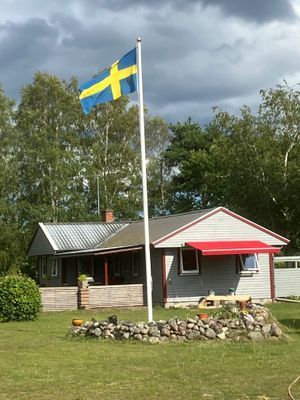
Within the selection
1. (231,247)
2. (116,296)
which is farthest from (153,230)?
(116,296)

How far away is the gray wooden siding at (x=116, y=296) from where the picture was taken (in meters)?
24.0

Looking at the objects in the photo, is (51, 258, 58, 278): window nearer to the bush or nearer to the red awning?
Answer: the red awning

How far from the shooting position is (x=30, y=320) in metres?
19.0

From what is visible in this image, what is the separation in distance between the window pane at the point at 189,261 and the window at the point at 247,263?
2057 millimetres

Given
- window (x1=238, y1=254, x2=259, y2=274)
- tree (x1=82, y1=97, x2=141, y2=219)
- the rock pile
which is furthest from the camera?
tree (x1=82, y1=97, x2=141, y2=219)

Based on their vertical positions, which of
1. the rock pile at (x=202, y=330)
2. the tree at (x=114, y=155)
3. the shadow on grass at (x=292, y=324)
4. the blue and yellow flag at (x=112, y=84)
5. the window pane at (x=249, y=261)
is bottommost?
the shadow on grass at (x=292, y=324)

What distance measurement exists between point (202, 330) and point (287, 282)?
55.3ft

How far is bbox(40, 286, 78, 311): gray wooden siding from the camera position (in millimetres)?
23047

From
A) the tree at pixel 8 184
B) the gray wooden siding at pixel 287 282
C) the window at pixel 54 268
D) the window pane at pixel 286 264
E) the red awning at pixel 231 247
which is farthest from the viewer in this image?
the tree at pixel 8 184

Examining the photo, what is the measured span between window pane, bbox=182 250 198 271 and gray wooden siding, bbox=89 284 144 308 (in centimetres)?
240

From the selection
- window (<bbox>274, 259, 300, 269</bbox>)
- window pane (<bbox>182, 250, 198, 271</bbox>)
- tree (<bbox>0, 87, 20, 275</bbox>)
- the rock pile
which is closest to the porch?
window pane (<bbox>182, 250, 198, 271</bbox>)

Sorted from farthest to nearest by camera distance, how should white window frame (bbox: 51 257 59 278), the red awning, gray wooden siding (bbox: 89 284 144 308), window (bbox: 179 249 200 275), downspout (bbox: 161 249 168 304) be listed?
white window frame (bbox: 51 257 59 278), window (bbox: 179 249 200 275), downspout (bbox: 161 249 168 304), the red awning, gray wooden siding (bbox: 89 284 144 308)

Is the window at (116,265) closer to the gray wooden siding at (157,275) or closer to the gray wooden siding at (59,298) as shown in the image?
the gray wooden siding at (157,275)

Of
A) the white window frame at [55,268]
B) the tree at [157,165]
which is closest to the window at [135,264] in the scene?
the white window frame at [55,268]
